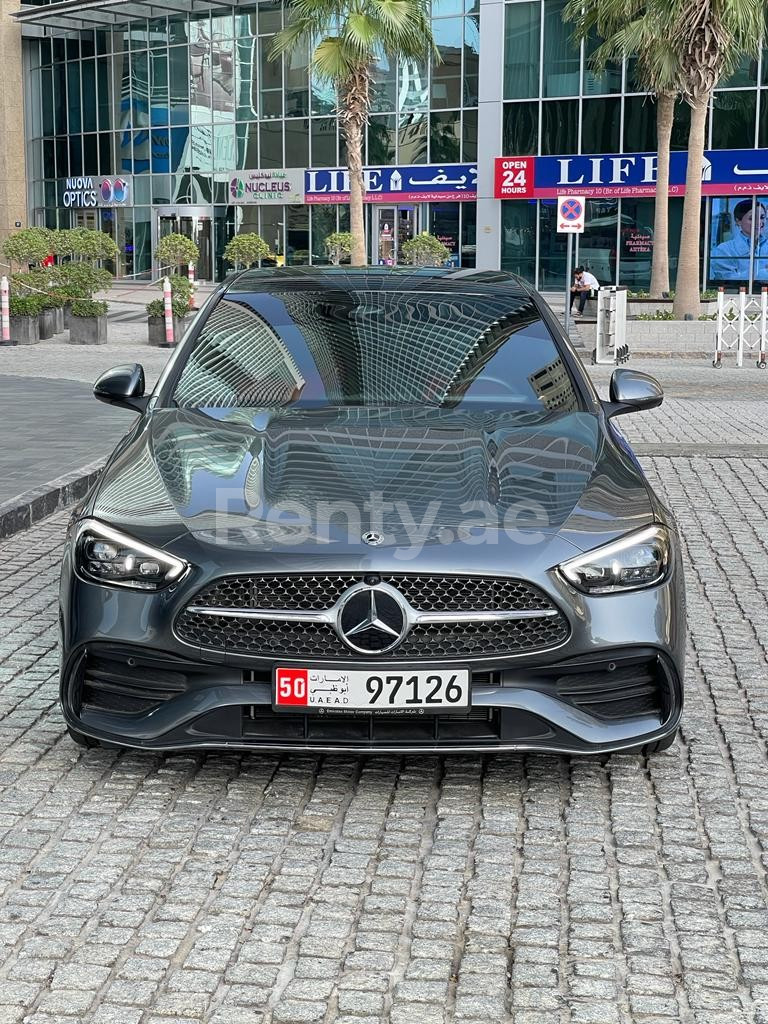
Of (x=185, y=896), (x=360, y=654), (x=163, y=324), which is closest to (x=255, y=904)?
(x=185, y=896)

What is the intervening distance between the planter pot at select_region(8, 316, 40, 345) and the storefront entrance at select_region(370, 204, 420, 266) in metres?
24.9

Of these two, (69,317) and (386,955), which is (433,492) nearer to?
(386,955)

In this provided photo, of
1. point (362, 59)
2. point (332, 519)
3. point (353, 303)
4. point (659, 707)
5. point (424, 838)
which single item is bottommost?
point (424, 838)

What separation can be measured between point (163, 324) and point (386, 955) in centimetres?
2409

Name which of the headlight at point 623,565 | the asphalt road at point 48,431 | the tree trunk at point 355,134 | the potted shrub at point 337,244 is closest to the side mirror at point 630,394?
the headlight at point 623,565

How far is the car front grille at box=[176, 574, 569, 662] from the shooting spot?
13.3ft

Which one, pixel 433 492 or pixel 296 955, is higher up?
pixel 433 492

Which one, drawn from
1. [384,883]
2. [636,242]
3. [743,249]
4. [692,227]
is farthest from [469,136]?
[384,883]

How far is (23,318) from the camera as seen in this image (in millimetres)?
25656

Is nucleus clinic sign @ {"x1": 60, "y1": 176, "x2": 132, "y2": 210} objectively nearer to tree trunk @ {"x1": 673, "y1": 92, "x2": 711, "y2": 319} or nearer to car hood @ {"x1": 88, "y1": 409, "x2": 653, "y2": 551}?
tree trunk @ {"x1": 673, "y1": 92, "x2": 711, "y2": 319}

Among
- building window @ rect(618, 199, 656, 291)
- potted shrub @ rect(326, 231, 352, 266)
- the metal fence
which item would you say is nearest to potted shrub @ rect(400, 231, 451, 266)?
potted shrub @ rect(326, 231, 352, 266)

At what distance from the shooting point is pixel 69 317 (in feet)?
87.4

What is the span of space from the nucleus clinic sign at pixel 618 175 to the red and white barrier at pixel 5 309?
2280 cm

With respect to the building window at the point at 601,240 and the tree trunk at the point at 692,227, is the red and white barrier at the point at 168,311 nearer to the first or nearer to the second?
the tree trunk at the point at 692,227
